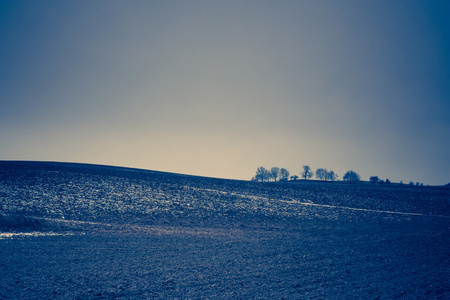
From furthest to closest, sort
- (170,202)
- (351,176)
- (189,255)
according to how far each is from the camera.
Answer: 1. (351,176)
2. (170,202)
3. (189,255)

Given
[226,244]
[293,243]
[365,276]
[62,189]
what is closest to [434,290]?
[365,276]

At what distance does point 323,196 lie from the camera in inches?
1806

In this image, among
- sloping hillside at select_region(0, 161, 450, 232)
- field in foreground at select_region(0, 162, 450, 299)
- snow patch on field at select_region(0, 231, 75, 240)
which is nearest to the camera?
field in foreground at select_region(0, 162, 450, 299)

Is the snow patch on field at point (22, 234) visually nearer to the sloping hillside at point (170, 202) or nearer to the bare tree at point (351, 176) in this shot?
the sloping hillside at point (170, 202)

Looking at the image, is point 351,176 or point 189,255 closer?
point 189,255

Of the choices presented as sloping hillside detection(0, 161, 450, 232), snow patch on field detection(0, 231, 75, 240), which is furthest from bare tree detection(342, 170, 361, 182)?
snow patch on field detection(0, 231, 75, 240)

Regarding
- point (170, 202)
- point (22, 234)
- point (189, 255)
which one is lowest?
point (22, 234)

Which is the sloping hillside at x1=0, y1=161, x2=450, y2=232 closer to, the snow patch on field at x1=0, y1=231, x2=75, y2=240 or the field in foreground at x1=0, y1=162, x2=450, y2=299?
the field in foreground at x1=0, y1=162, x2=450, y2=299

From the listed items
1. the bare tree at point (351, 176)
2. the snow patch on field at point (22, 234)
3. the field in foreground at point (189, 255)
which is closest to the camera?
the field in foreground at point (189, 255)

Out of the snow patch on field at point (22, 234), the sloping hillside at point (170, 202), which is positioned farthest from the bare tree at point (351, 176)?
the snow patch on field at point (22, 234)

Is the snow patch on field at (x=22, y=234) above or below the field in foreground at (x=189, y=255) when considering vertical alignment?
below

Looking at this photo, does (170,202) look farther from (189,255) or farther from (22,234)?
(189,255)

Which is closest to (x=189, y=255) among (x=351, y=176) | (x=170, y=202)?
(x=170, y=202)

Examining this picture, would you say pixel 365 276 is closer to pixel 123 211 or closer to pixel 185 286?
pixel 185 286
